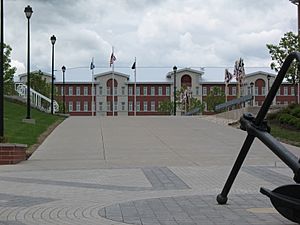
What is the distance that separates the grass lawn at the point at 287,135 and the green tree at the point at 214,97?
2590 inches

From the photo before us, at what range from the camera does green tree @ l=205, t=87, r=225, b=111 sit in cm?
9812

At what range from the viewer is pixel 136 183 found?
12.7 metres

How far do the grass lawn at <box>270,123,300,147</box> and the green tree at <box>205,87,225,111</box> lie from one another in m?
65.8

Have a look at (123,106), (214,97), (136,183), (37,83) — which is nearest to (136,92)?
(123,106)

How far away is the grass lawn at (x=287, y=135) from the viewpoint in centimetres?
2614

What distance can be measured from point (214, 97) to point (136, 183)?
286 ft

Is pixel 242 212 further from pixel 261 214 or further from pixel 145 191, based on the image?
pixel 145 191

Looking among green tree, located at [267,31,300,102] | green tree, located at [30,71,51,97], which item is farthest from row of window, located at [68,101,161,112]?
green tree, located at [267,31,300,102]

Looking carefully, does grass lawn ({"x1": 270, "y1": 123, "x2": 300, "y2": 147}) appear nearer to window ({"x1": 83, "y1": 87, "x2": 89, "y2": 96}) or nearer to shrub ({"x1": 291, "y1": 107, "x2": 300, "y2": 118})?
shrub ({"x1": 291, "y1": 107, "x2": 300, "y2": 118})

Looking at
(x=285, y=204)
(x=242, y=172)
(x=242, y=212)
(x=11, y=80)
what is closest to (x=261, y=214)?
(x=242, y=212)

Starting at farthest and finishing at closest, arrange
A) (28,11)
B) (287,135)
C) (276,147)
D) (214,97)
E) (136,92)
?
1. (136,92)
2. (214,97)
3. (28,11)
4. (287,135)
5. (276,147)

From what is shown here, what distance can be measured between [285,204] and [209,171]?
328 inches

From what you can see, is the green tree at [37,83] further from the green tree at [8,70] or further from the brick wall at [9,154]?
the brick wall at [9,154]

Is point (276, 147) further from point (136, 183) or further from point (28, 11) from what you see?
point (28, 11)
